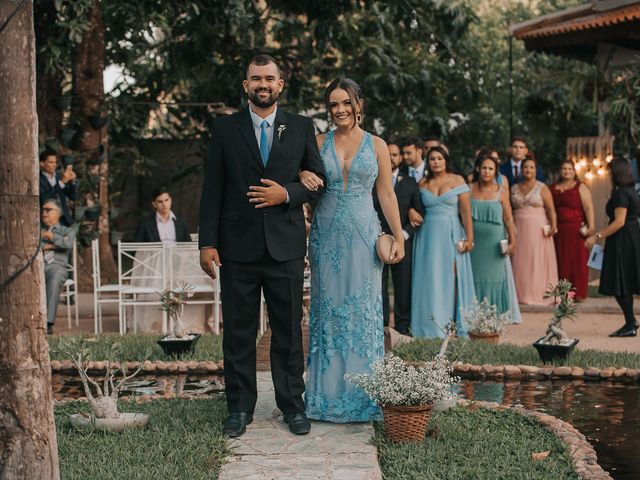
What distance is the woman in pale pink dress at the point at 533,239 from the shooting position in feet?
46.1

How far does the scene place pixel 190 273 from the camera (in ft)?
38.9

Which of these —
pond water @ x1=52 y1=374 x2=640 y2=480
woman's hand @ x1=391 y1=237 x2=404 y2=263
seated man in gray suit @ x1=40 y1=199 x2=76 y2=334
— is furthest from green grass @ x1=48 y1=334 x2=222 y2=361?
woman's hand @ x1=391 y1=237 x2=404 y2=263

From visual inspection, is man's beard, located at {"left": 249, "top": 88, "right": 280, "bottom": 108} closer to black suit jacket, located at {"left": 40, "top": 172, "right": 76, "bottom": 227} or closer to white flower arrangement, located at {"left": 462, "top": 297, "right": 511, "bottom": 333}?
white flower arrangement, located at {"left": 462, "top": 297, "right": 511, "bottom": 333}

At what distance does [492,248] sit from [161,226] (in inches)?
140

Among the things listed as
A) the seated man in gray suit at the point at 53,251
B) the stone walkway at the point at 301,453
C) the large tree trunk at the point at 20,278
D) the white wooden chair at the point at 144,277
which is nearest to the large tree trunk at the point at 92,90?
the seated man in gray suit at the point at 53,251

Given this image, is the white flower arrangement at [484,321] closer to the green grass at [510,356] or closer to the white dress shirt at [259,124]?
the green grass at [510,356]

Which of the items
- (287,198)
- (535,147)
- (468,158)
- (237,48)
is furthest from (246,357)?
(535,147)

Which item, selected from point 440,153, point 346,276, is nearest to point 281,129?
point 346,276

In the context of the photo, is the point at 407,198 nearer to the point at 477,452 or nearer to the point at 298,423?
the point at 298,423

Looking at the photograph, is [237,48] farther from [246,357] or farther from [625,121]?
[246,357]

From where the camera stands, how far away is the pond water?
278 inches

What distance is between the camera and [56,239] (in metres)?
12.1

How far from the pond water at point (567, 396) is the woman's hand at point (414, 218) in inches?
103

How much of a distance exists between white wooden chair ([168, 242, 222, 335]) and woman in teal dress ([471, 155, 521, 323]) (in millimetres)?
2842
